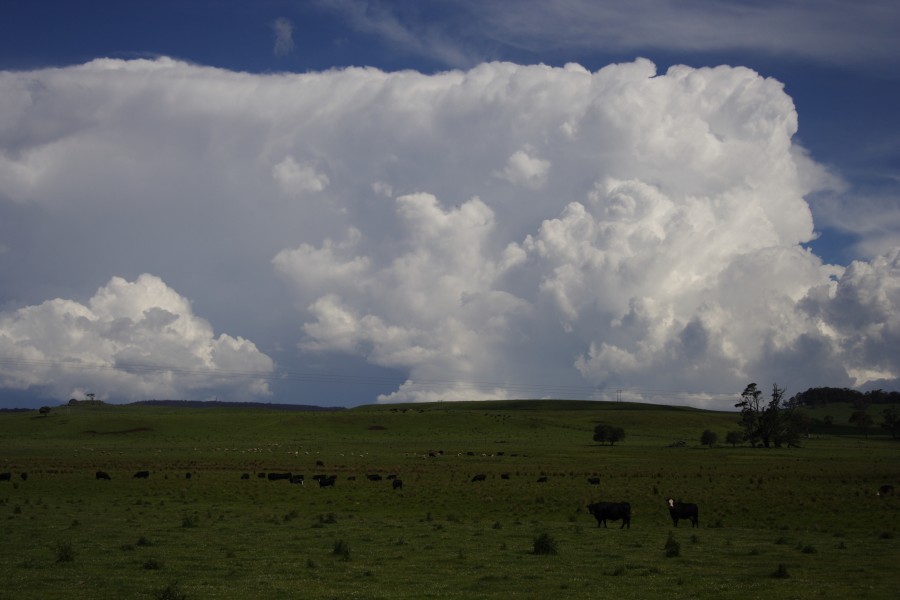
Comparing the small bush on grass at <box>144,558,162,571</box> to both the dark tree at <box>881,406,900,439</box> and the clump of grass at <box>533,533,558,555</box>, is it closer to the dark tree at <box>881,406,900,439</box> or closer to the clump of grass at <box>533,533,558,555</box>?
the clump of grass at <box>533,533,558,555</box>

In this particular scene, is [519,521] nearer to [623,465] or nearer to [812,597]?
[812,597]

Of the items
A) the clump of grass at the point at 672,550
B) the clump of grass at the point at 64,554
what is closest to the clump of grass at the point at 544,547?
the clump of grass at the point at 672,550

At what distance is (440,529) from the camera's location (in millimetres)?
33000

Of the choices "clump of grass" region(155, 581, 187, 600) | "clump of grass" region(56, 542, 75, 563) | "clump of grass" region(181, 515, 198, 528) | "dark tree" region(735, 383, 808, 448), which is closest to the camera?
"clump of grass" region(155, 581, 187, 600)

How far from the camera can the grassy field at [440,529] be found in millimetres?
20828

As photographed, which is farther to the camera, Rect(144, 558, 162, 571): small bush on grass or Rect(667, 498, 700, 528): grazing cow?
Rect(667, 498, 700, 528): grazing cow

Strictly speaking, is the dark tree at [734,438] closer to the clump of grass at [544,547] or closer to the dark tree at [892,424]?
the dark tree at [892,424]

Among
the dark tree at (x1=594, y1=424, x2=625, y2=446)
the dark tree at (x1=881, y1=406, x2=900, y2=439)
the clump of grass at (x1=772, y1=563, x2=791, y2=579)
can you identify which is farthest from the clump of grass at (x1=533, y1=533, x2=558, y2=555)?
the dark tree at (x1=881, y1=406, x2=900, y2=439)

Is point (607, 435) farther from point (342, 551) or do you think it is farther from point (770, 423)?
point (342, 551)

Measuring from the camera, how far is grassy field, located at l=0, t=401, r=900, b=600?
2083cm

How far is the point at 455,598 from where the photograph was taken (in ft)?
62.3

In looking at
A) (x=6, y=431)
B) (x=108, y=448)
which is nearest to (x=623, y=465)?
(x=108, y=448)

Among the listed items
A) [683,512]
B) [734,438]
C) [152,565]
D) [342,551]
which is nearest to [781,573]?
[342,551]

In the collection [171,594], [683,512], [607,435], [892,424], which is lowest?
[607,435]
